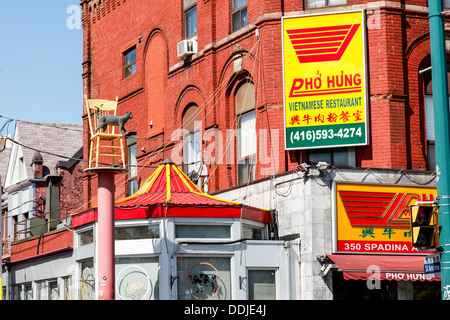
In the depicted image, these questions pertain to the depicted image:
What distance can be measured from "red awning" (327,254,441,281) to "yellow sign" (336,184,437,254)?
35cm

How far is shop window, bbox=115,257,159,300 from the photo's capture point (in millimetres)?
22391

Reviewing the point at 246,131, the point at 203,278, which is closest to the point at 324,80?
the point at 246,131

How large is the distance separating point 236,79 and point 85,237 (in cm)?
735

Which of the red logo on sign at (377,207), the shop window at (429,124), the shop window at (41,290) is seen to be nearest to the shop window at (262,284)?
the red logo on sign at (377,207)

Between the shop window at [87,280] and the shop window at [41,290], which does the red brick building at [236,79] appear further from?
the shop window at [41,290]

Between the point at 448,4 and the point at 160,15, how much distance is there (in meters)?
11.8

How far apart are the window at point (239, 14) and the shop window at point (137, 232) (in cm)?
807

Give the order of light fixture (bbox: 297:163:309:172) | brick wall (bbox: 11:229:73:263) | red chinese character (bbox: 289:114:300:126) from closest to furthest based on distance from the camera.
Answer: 1. light fixture (bbox: 297:163:309:172)
2. red chinese character (bbox: 289:114:300:126)
3. brick wall (bbox: 11:229:73:263)

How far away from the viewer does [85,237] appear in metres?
24.8

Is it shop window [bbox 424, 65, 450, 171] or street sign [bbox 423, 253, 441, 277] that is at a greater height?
shop window [bbox 424, 65, 450, 171]

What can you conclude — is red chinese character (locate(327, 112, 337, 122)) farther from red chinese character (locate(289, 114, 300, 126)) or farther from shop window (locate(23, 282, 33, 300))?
shop window (locate(23, 282, 33, 300))

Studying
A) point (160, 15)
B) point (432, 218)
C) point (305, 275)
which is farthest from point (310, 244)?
→ point (160, 15)

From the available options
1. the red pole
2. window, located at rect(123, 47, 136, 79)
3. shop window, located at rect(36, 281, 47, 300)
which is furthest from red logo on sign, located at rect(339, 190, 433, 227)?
window, located at rect(123, 47, 136, 79)

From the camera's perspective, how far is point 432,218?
14.9m
